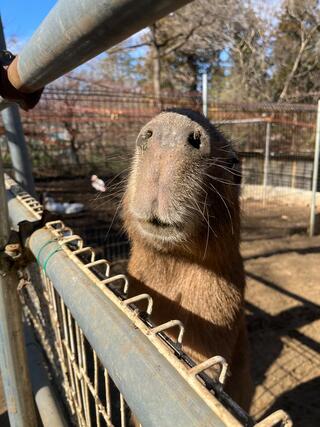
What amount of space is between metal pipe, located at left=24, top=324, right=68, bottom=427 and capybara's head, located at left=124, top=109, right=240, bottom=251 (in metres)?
1.11

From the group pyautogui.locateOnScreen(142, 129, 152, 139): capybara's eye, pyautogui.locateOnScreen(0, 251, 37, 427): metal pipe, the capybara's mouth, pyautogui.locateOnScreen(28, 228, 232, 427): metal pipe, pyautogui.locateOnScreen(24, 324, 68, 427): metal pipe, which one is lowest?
pyautogui.locateOnScreen(24, 324, 68, 427): metal pipe

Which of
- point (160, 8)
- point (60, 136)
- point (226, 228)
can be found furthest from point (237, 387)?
point (60, 136)

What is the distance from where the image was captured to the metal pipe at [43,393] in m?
1.82

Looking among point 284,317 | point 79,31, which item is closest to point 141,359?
point 79,31

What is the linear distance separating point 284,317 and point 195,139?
12.6 feet

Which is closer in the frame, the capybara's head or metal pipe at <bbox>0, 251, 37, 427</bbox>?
the capybara's head

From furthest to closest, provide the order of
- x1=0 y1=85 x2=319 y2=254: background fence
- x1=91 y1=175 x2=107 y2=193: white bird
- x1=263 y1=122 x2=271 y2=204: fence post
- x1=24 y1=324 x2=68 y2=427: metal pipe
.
A: 1. x1=263 y1=122 x2=271 y2=204: fence post
2. x1=0 y1=85 x2=319 y2=254: background fence
3. x1=91 y1=175 x2=107 y2=193: white bird
4. x1=24 y1=324 x2=68 y2=427: metal pipe

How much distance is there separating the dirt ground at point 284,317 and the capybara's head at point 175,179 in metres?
1.24

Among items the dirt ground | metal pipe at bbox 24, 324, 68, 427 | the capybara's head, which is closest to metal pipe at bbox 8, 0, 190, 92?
the capybara's head

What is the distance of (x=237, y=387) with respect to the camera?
90.3 inches

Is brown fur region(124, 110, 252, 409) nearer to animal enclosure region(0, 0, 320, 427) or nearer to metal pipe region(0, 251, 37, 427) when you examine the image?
animal enclosure region(0, 0, 320, 427)

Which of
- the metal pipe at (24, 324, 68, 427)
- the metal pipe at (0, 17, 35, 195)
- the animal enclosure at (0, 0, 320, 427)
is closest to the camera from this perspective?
the animal enclosure at (0, 0, 320, 427)

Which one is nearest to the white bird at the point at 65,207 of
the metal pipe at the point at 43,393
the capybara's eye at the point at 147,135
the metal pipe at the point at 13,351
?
the metal pipe at the point at 43,393

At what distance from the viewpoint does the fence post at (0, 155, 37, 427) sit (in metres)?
1.45
